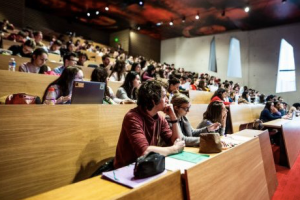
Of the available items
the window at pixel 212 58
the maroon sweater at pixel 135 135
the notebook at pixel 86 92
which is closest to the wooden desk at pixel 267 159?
the maroon sweater at pixel 135 135

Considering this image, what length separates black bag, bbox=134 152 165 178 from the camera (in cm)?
76

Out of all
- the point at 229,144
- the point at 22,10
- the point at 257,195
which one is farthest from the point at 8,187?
the point at 22,10

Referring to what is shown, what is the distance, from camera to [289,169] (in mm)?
2598

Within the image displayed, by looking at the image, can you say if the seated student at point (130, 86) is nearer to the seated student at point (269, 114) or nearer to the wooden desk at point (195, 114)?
the wooden desk at point (195, 114)

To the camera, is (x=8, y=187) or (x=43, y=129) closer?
(x=8, y=187)

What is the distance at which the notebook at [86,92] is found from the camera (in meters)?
1.56

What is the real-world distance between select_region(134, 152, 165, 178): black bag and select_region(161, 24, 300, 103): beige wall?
926 cm

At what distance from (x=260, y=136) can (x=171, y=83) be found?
1.99 meters

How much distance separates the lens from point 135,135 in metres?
1.11

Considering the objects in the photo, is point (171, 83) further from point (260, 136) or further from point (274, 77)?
point (274, 77)

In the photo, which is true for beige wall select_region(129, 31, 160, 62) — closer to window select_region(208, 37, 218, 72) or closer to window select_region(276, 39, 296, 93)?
Result: window select_region(208, 37, 218, 72)

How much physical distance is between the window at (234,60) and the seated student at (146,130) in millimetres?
9108

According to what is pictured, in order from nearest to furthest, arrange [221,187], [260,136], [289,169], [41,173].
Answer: [221,187], [41,173], [260,136], [289,169]

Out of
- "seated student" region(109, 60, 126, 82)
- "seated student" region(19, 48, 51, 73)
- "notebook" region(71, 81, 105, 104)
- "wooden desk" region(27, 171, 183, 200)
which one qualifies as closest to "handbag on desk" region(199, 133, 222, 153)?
"wooden desk" region(27, 171, 183, 200)
